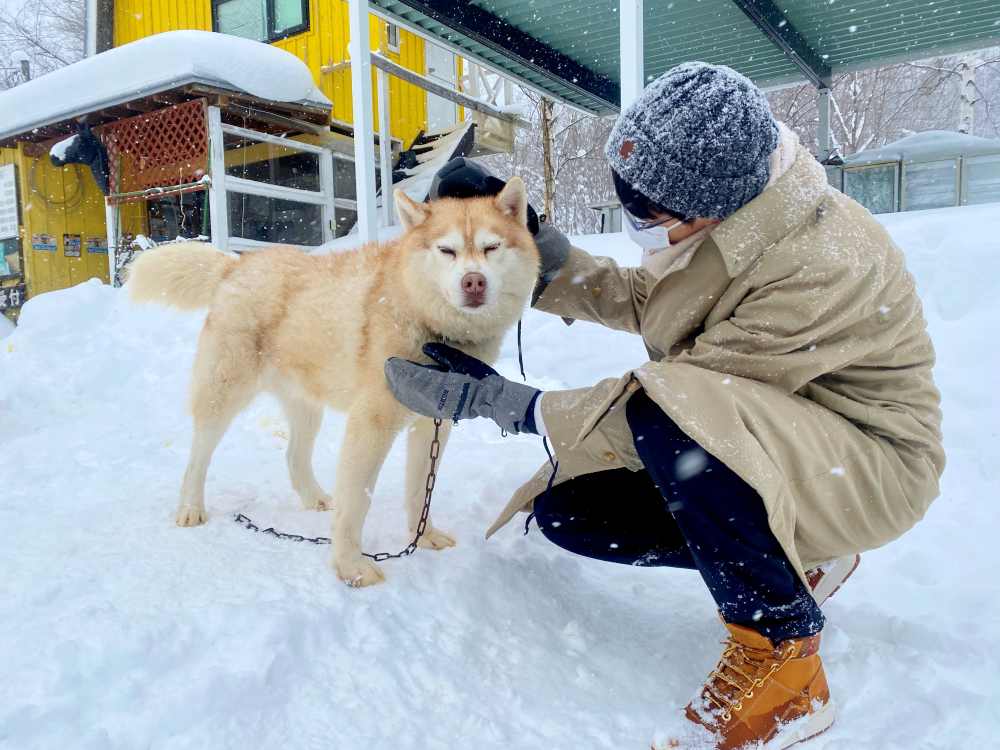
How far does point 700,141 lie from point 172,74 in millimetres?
7129

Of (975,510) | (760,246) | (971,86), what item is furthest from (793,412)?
(971,86)

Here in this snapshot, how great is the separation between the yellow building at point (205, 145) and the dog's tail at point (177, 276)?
4.79 m

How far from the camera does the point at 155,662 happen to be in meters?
Answer: 1.51

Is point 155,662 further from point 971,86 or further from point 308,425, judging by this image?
point 971,86

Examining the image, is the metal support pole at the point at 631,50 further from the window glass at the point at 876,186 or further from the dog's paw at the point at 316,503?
the window glass at the point at 876,186

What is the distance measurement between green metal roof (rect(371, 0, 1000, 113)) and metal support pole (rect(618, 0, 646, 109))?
1502 mm

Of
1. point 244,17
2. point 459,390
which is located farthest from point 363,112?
point 244,17

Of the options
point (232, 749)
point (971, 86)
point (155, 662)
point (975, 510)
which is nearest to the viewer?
point (232, 749)

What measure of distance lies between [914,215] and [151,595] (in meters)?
5.48

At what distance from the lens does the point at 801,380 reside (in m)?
1.58

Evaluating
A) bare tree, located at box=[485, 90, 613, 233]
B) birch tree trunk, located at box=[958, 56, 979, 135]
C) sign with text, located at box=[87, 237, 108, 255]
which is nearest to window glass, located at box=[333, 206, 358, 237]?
sign with text, located at box=[87, 237, 108, 255]

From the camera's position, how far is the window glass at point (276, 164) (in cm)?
935

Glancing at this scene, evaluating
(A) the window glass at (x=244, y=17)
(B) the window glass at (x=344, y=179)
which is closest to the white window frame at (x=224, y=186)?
(B) the window glass at (x=344, y=179)

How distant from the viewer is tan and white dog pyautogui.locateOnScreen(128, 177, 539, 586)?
2.18 meters
